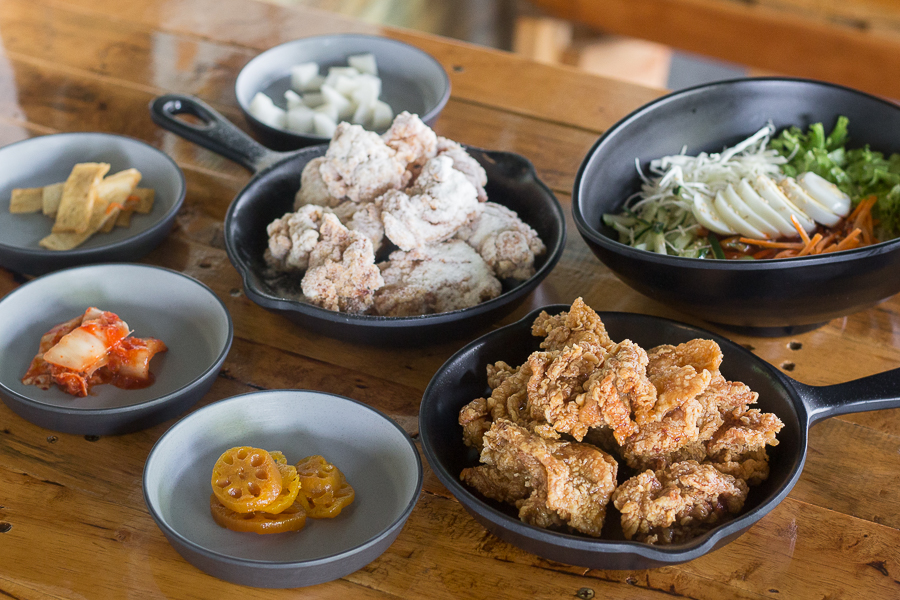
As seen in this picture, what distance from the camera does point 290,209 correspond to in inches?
81.7

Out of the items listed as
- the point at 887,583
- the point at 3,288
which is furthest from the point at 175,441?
the point at 887,583

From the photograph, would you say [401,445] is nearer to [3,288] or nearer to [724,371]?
[724,371]

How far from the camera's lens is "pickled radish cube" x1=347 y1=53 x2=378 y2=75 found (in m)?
2.76

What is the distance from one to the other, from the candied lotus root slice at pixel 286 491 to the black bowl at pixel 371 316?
351 mm

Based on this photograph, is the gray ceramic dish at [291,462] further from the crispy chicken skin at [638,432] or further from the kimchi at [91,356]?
the kimchi at [91,356]

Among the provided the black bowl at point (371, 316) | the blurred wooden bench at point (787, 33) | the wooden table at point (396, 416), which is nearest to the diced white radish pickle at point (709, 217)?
the wooden table at point (396, 416)

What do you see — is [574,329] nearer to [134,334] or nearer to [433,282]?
[433,282]

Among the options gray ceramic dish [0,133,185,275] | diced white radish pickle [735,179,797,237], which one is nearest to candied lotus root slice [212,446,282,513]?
gray ceramic dish [0,133,185,275]

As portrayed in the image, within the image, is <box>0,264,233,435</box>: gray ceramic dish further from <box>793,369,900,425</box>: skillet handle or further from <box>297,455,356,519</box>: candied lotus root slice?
<box>793,369,900,425</box>: skillet handle

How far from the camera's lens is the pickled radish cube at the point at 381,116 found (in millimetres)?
2514

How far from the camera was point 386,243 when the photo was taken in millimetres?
1844

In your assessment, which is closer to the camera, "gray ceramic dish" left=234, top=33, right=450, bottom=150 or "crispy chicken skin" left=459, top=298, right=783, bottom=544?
"crispy chicken skin" left=459, top=298, right=783, bottom=544

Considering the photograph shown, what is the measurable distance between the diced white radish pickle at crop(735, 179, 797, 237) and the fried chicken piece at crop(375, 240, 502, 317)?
2.33 feet

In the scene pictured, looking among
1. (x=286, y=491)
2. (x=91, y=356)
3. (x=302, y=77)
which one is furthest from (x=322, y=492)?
(x=302, y=77)
